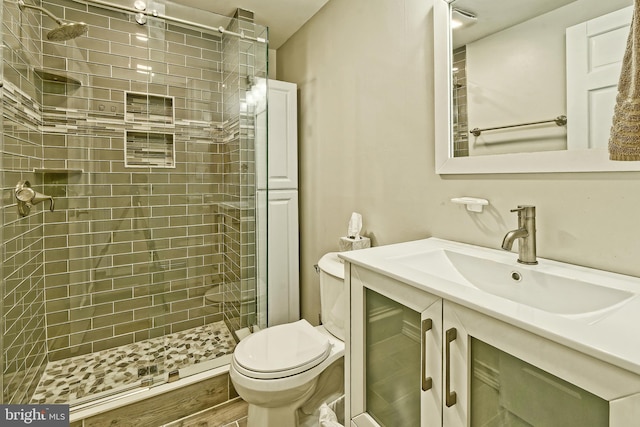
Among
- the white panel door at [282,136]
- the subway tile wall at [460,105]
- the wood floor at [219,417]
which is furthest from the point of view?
the white panel door at [282,136]

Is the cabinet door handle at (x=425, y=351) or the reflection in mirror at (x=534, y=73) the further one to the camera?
the reflection in mirror at (x=534, y=73)

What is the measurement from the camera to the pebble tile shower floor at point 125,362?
5.38 feet

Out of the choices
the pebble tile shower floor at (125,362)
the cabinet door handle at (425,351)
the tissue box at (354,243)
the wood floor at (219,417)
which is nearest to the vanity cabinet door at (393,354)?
the cabinet door handle at (425,351)

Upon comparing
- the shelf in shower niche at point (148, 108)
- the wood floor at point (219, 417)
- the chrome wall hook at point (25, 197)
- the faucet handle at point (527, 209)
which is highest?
the shelf in shower niche at point (148, 108)

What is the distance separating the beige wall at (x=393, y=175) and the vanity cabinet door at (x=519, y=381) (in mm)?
515

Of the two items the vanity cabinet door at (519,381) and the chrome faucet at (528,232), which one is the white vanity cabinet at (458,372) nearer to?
the vanity cabinet door at (519,381)

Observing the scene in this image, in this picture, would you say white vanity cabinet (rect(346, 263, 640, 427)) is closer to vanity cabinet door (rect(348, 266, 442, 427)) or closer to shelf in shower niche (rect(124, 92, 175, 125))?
vanity cabinet door (rect(348, 266, 442, 427))

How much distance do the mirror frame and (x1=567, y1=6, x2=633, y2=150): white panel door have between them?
0.06 m

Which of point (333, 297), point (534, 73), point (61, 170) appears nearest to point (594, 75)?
point (534, 73)

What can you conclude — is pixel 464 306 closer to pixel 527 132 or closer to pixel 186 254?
pixel 527 132

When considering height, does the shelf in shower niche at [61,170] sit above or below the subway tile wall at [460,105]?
below

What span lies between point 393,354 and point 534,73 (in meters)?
1.01

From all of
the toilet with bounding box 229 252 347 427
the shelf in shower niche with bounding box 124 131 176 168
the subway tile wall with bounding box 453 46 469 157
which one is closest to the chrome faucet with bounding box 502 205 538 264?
the subway tile wall with bounding box 453 46 469 157

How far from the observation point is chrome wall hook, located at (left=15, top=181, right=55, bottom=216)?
1525 mm
